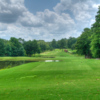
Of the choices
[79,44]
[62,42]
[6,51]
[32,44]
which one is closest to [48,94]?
[79,44]

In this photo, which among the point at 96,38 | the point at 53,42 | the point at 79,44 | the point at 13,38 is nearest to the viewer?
the point at 96,38

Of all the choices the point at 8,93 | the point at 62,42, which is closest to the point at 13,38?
the point at 62,42

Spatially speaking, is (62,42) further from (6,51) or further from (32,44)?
(6,51)

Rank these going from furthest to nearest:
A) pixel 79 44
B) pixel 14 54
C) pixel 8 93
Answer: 1. pixel 14 54
2. pixel 79 44
3. pixel 8 93

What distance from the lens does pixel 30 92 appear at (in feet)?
21.6

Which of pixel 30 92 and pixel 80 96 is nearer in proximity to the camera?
pixel 80 96

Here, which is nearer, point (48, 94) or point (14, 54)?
point (48, 94)

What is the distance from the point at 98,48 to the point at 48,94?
27.3 metres

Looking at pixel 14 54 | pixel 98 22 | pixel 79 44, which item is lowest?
pixel 14 54

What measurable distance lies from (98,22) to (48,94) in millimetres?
30143

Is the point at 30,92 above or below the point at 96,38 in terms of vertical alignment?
below

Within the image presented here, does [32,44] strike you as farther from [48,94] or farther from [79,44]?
[48,94]

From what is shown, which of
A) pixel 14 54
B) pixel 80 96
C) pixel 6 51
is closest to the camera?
pixel 80 96

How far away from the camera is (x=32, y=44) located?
86.8 m
